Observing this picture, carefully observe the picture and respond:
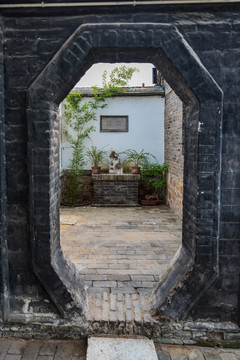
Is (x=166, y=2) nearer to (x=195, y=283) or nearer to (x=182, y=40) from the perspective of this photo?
(x=182, y=40)

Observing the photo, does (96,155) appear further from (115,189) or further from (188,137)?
(188,137)

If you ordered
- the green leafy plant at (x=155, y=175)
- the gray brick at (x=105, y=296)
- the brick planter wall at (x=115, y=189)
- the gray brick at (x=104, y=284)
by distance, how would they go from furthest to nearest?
1. the green leafy plant at (x=155, y=175)
2. the brick planter wall at (x=115, y=189)
3. the gray brick at (x=104, y=284)
4. the gray brick at (x=105, y=296)

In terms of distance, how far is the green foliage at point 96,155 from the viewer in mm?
10305

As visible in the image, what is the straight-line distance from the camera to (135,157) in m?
10.3

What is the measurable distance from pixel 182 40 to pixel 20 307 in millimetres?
3275

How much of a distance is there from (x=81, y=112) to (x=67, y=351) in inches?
338

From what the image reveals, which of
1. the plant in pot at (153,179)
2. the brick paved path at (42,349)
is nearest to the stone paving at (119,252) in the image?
the brick paved path at (42,349)

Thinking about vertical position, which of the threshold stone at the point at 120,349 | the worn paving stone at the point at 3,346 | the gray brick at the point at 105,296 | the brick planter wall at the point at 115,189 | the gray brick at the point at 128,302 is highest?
the brick planter wall at the point at 115,189

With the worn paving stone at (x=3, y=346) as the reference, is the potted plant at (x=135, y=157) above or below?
above

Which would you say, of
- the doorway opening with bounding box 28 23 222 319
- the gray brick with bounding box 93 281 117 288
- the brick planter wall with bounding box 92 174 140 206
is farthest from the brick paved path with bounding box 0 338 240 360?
the brick planter wall with bounding box 92 174 140 206

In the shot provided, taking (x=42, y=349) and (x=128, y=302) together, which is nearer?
(x=42, y=349)

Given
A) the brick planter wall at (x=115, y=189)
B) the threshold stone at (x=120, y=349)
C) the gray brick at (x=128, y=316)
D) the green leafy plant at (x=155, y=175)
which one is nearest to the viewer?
the threshold stone at (x=120, y=349)

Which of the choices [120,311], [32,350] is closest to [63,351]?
[32,350]

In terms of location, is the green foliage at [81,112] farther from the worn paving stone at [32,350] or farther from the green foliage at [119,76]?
the worn paving stone at [32,350]
